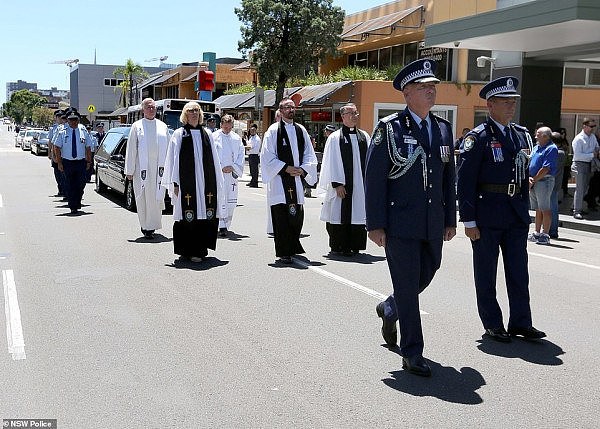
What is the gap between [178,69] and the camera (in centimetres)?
5947

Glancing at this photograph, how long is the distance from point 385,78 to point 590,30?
53.2 ft

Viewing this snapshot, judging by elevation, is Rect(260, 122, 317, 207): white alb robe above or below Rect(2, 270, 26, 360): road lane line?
above

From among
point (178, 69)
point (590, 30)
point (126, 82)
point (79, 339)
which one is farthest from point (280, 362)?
point (126, 82)

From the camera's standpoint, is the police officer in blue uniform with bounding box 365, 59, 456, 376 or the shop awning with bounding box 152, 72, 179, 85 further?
the shop awning with bounding box 152, 72, 179, 85

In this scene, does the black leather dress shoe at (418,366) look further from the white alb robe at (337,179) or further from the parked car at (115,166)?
the parked car at (115,166)

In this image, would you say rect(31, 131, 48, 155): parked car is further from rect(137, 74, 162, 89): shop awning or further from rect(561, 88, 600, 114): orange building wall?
rect(561, 88, 600, 114): orange building wall

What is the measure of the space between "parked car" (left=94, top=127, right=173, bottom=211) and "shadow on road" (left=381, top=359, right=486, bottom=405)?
1089 cm

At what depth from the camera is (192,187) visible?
9.52m

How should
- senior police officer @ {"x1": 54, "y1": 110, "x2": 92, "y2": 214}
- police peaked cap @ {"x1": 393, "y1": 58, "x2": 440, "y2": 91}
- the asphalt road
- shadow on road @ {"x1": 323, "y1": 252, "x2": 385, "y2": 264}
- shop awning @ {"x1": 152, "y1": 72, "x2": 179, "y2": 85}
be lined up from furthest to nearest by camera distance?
shop awning @ {"x1": 152, "y1": 72, "x2": 179, "y2": 85} < senior police officer @ {"x1": 54, "y1": 110, "x2": 92, "y2": 214} < shadow on road @ {"x1": 323, "y1": 252, "x2": 385, "y2": 264} < police peaked cap @ {"x1": 393, "y1": 58, "x2": 440, "y2": 91} < the asphalt road

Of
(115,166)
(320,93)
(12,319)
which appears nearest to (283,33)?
(320,93)

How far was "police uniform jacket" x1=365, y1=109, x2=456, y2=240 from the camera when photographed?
5.21 m

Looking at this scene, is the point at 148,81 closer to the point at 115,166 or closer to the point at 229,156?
the point at 115,166

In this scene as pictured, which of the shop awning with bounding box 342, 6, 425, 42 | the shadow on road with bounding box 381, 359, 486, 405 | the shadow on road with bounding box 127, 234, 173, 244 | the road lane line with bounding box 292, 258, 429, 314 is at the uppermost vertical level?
the shop awning with bounding box 342, 6, 425, 42

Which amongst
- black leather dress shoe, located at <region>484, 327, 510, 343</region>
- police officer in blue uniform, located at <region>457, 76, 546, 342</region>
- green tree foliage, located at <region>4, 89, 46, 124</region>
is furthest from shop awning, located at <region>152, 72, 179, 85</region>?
green tree foliage, located at <region>4, 89, 46, 124</region>
